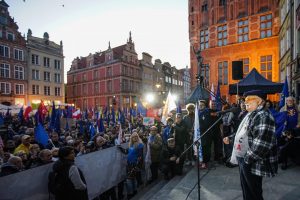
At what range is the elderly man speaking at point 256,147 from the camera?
2578 millimetres

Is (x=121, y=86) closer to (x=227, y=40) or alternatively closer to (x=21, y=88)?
(x=21, y=88)

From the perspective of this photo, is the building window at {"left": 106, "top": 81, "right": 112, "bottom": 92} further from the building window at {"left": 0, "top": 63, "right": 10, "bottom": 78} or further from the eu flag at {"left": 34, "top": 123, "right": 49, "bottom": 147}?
the eu flag at {"left": 34, "top": 123, "right": 49, "bottom": 147}

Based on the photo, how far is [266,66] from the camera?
23.3m

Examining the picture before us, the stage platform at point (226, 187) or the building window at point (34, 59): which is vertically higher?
the building window at point (34, 59)

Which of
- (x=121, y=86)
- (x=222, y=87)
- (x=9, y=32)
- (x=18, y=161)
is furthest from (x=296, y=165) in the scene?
(x=9, y=32)

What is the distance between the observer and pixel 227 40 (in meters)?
25.8

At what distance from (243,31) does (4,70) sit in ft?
124

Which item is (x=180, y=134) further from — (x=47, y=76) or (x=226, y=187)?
(x=47, y=76)

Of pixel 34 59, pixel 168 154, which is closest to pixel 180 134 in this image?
pixel 168 154

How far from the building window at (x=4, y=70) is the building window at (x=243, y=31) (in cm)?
3726

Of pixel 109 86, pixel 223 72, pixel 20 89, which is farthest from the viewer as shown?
pixel 109 86

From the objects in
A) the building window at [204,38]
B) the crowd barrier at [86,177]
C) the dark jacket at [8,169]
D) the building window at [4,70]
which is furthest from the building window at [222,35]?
the building window at [4,70]

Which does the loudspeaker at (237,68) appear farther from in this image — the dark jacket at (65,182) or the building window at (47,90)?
the building window at (47,90)

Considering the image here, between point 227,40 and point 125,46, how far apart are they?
26.0 metres
